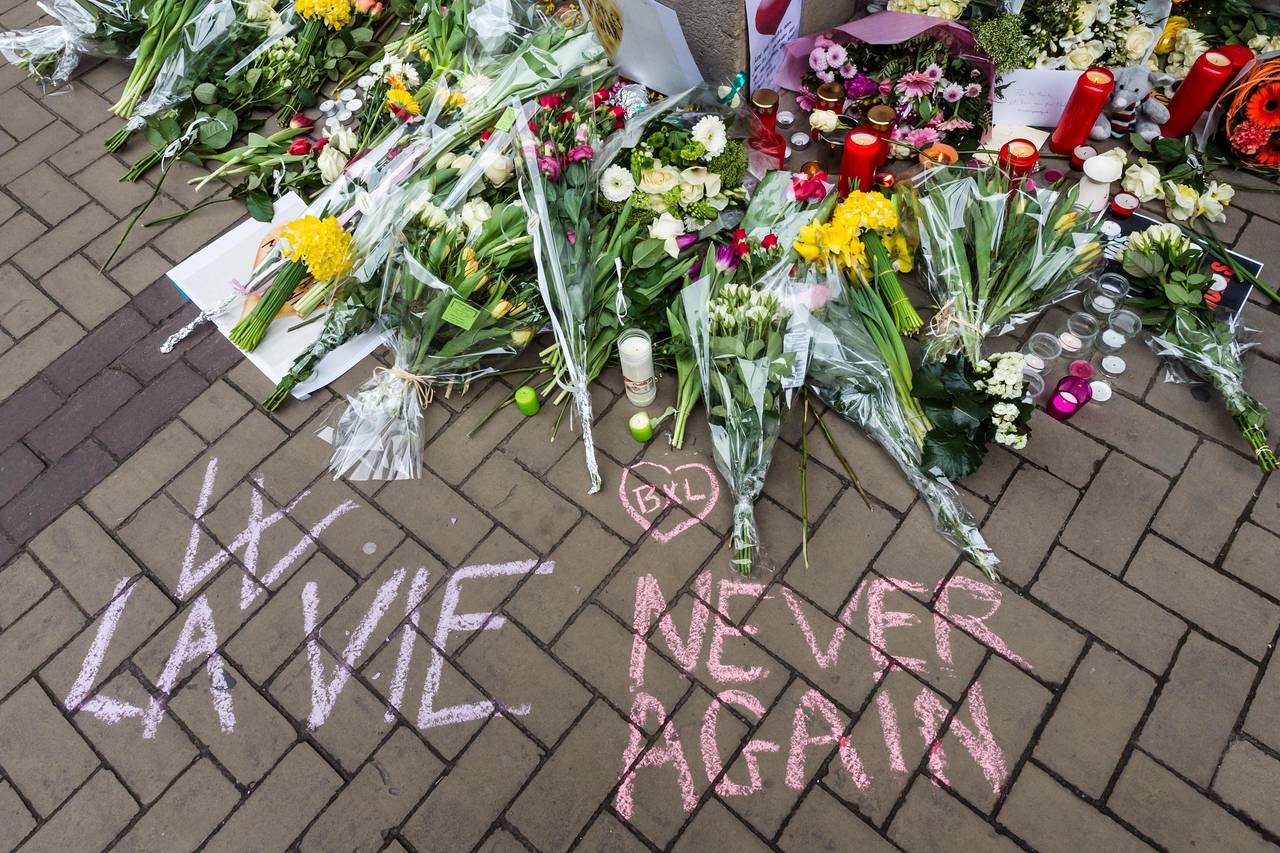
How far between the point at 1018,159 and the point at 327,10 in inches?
132

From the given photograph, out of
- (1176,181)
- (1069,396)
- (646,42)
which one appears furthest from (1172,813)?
(646,42)

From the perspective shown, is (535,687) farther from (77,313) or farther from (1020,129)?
(1020,129)

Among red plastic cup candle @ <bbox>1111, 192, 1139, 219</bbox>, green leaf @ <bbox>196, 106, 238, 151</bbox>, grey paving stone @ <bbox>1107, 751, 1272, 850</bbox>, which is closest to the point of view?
grey paving stone @ <bbox>1107, 751, 1272, 850</bbox>

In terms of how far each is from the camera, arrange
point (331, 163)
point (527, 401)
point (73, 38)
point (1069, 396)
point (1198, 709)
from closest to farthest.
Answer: point (1198, 709) → point (1069, 396) → point (527, 401) → point (331, 163) → point (73, 38)

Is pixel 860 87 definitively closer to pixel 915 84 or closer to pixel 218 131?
pixel 915 84

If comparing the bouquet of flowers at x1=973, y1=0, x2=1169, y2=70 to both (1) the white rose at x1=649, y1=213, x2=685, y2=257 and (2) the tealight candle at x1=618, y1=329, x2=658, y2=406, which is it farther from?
(2) the tealight candle at x1=618, y1=329, x2=658, y2=406

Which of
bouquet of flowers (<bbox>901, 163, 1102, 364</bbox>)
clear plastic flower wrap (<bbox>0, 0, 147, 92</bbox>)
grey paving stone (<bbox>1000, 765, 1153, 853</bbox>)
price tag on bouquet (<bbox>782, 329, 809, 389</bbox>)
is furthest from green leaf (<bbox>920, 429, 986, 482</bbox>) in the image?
clear plastic flower wrap (<bbox>0, 0, 147, 92</bbox>)

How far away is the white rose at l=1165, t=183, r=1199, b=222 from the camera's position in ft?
10.7

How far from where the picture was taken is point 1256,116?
11.0ft

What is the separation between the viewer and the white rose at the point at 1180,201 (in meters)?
3.27

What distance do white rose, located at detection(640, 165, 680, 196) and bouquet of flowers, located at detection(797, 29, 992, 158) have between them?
0.88 metres

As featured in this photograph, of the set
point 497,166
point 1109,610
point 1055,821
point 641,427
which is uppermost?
point 497,166

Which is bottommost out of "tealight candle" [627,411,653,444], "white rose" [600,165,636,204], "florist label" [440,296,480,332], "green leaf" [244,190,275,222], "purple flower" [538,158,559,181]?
"tealight candle" [627,411,653,444]

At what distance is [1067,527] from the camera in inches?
107
